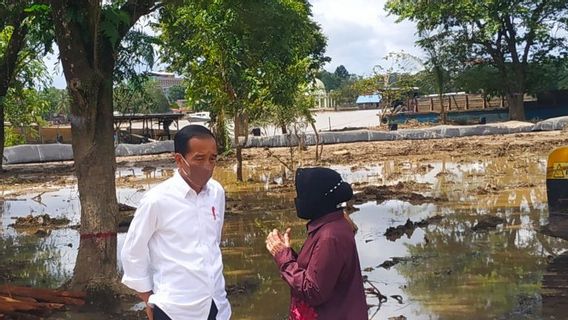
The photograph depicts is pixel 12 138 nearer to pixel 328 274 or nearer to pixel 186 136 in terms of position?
pixel 186 136

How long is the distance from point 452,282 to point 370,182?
9.92 metres

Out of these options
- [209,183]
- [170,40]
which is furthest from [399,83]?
[209,183]

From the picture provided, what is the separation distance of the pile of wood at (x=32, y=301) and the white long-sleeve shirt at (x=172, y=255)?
2.85 meters

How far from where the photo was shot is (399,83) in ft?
142

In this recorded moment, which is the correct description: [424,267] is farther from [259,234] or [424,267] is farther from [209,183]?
[209,183]

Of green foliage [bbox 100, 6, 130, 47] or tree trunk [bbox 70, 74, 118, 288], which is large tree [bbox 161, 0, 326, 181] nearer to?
green foliage [bbox 100, 6, 130, 47]

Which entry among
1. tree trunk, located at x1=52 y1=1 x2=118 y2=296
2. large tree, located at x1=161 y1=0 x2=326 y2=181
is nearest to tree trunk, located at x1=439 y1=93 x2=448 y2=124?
large tree, located at x1=161 y1=0 x2=326 y2=181

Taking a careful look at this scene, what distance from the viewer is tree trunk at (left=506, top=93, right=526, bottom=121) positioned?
37.6 meters

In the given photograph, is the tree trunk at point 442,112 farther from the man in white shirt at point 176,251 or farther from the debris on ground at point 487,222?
the man in white shirt at point 176,251

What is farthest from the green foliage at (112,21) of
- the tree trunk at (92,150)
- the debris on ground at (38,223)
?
the debris on ground at (38,223)

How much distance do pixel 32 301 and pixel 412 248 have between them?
17.0 feet

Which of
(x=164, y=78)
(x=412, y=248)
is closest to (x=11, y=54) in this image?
(x=412, y=248)

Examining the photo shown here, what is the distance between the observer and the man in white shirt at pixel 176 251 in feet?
10.2

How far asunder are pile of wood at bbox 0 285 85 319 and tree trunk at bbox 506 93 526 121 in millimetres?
34948
